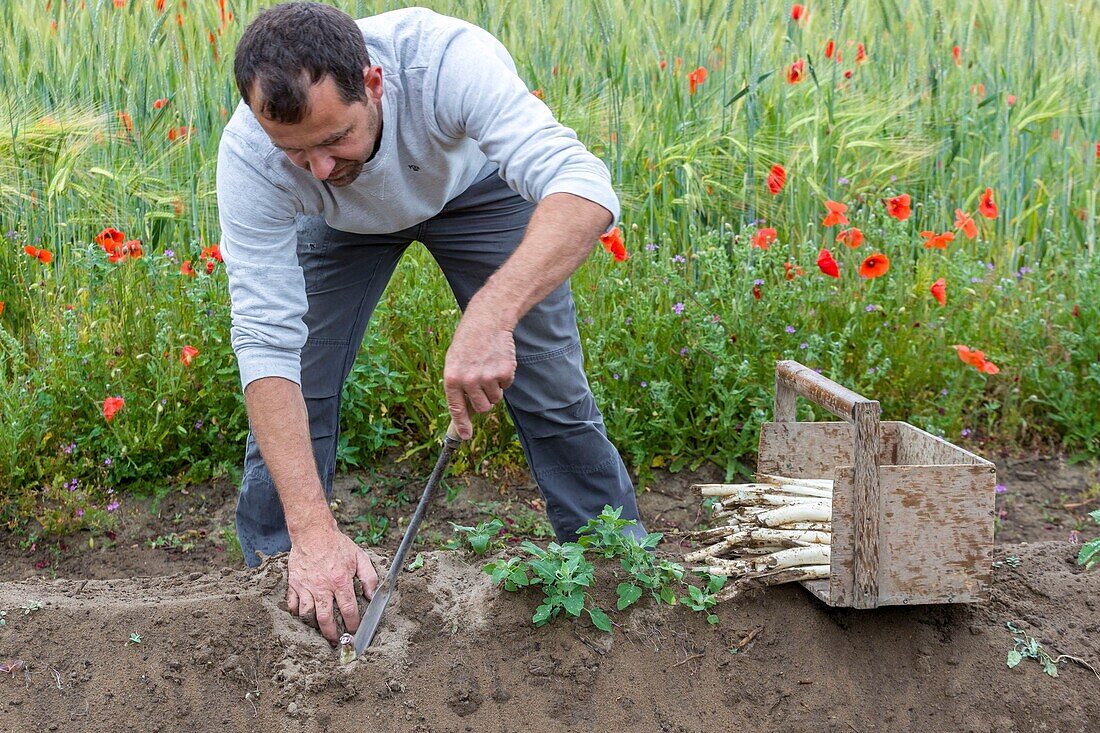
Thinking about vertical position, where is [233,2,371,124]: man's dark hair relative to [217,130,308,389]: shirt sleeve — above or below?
above

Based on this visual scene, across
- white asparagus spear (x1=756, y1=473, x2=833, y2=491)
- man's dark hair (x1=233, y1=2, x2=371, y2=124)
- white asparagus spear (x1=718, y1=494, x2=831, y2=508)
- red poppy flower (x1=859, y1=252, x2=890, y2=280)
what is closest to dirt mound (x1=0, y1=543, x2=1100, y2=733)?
white asparagus spear (x1=718, y1=494, x2=831, y2=508)

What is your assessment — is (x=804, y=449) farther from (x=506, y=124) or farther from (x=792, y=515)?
(x=506, y=124)

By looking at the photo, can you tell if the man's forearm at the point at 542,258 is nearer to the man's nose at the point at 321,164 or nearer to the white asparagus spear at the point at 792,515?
the man's nose at the point at 321,164

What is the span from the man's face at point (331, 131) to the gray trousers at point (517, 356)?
19.6 inches

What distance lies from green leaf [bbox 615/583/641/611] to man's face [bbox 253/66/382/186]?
105 centimetres

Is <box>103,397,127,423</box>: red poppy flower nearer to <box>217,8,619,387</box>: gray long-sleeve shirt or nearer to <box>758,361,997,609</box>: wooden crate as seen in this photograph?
<box>217,8,619,387</box>: gray long-sleeve shirt

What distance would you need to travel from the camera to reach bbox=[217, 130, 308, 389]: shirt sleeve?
2219mm

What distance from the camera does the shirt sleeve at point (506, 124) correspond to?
2064 mm

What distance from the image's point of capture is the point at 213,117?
393cm

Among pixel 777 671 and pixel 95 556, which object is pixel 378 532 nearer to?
pixel 95 556

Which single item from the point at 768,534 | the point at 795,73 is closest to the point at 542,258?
the point at 768,534


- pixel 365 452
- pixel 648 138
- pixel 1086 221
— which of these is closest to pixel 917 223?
pixel 1086 221

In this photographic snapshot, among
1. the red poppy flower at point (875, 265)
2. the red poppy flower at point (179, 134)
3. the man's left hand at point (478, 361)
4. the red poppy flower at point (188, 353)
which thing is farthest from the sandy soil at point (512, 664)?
the red poppy flower at point (179, 134)

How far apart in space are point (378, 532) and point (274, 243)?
1311 millimetres
